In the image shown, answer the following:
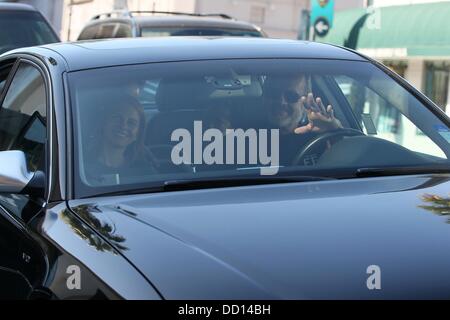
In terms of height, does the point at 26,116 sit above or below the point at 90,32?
below

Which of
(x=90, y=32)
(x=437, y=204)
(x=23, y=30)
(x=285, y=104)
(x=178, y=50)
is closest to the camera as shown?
(x=437, y=204)

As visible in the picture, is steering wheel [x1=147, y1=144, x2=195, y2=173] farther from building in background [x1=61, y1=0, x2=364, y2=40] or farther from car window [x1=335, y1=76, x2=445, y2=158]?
building in background [x1=61, y1=0, x2=364, y2=40]

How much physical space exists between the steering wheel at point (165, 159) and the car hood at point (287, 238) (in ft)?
0.87

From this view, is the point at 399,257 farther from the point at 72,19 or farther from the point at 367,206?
the point at 72,19

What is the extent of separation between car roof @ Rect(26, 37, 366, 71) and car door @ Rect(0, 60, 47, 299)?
0.17 meters

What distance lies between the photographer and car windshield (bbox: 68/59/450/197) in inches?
132

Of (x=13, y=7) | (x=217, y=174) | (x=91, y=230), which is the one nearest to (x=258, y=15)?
(x=13, y=7)

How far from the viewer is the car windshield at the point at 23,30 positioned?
9820 mm

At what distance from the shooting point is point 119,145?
136 inches

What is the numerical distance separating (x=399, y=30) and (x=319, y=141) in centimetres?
1653

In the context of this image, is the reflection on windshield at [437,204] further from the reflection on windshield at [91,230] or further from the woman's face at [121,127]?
the woman's face at [121,127]

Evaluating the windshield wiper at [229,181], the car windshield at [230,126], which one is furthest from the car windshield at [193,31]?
the windshield wiper at [229,181]

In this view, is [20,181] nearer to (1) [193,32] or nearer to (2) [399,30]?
(1) [193,32]
